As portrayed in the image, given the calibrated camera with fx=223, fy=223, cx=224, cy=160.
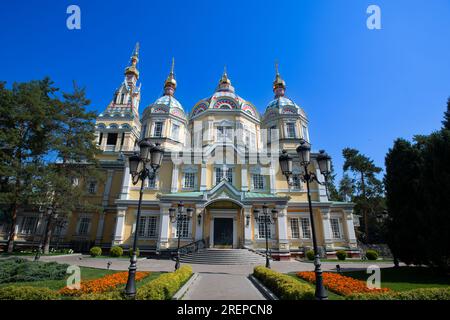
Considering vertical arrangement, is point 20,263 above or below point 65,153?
below

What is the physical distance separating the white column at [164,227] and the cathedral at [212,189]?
3.5 inches

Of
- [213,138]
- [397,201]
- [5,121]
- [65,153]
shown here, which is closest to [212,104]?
[213,138]

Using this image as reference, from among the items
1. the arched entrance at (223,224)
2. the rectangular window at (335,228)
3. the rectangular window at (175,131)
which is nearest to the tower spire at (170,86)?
the rectangular window at (175,131)

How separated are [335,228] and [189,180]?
16318mm

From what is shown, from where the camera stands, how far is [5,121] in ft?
66.8

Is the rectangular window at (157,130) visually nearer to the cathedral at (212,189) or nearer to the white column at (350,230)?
the cathedral at (212,189)

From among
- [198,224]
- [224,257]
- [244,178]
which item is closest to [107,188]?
[198,224]

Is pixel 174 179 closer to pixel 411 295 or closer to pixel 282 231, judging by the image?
pixel 282 231

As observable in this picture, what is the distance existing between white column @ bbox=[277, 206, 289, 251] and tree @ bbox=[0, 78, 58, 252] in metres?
22.0

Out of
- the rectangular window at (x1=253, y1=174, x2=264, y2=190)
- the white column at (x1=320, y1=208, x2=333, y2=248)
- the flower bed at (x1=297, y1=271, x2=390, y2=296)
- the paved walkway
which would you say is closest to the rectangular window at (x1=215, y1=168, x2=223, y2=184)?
the rectangular window at (x1=253, y1=174, x2=264, y2=190)

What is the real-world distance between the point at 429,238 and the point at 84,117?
93.2 feet

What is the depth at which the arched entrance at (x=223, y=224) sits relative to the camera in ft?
69.1

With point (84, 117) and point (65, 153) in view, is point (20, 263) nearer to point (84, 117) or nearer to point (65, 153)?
point (65, 153)

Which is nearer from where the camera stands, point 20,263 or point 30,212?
point 20,263
